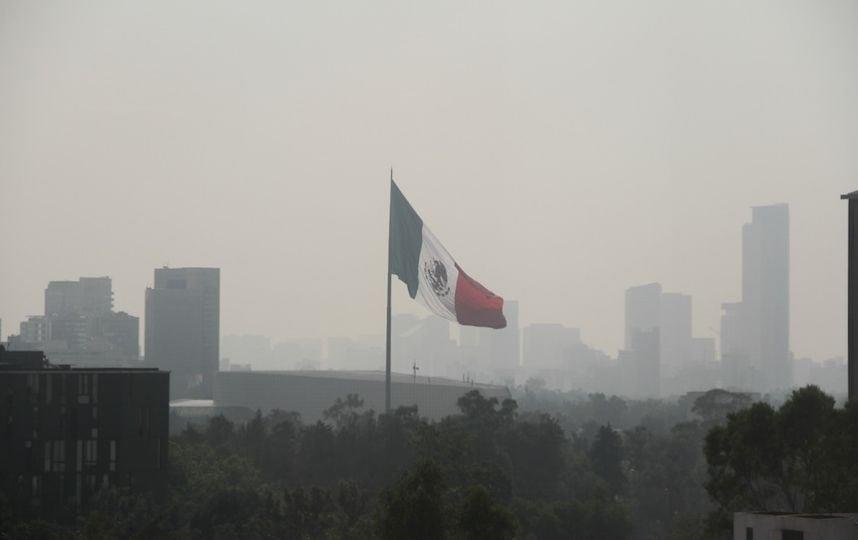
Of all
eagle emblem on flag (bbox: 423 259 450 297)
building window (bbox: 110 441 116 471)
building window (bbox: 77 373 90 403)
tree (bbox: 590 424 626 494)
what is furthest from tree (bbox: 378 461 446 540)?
tree (bbox: 590 424 626 494)

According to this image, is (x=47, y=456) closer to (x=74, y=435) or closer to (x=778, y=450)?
(x=74, y=435)

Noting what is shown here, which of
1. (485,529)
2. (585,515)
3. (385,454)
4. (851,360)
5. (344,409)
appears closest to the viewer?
(485,529)

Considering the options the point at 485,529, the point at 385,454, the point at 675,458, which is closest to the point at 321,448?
the point at 385,454

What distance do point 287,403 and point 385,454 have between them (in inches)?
3400

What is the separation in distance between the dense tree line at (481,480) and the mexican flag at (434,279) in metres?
6.13

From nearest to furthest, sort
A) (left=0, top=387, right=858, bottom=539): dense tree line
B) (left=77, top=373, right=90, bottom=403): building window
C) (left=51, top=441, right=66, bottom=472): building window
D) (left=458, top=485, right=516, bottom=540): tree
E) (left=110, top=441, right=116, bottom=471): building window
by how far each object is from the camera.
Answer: (left=458, top=485, right=516, bottom=540): tree < (left=0, top=387, right=858, bottom=539): dense tree line < (left=51, top=441, right=66, bottom=472): building window < (left=110, top=441, right=116, bottom=471): building window < (left=77, top=373, right=90, bottom=403): building window

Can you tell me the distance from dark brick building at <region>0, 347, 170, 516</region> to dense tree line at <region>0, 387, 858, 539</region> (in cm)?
155

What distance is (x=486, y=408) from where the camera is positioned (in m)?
112

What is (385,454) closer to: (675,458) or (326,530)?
(675,458)

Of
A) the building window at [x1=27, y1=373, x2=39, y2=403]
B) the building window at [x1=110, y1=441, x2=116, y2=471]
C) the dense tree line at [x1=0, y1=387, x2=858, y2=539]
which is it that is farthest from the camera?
the building window at [x1=110, y1=441, x2=116, y2=471]

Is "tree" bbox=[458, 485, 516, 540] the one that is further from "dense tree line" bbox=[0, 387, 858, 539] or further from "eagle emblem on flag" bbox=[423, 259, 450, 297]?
"eagle emblem on flag" bbox=[423, 259, 450, 297]

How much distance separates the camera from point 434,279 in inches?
3351

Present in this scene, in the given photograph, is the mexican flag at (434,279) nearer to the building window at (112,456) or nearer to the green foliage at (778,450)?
the building window at (112,456)

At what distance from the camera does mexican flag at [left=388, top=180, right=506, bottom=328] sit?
84.9 metres
